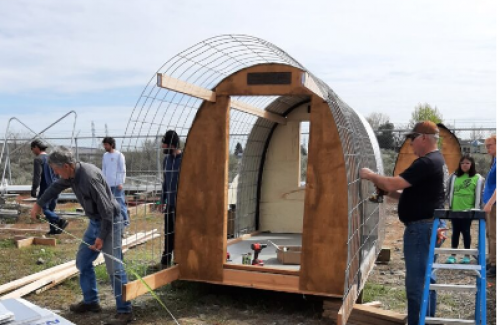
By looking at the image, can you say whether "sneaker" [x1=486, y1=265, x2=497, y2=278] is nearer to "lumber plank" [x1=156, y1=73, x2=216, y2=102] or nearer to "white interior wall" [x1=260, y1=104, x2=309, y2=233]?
"white interior wall" [x1=260, y1=104, x2=309, y2=233]

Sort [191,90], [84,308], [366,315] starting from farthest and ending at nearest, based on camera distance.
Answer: [84,308], [191,90], [366,315]

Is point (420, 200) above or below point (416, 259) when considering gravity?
above

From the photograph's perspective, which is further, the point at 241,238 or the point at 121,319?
the point at 241,238

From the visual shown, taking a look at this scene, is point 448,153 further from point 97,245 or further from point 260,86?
point 97,245

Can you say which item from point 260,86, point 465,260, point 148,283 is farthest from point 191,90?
point 465,260

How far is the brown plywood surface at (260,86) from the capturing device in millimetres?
6289

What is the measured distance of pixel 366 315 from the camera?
585 centimetres

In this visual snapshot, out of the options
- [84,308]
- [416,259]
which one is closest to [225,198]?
[84,308]

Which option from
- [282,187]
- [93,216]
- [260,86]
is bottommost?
[93,216]

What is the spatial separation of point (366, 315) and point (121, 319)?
261 cm

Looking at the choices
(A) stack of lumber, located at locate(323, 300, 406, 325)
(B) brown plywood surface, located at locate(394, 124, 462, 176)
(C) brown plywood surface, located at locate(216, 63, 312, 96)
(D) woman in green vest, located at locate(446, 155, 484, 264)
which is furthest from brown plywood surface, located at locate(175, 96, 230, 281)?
(B) brown plywood surface, located at locate(394, 124, 462, 176)

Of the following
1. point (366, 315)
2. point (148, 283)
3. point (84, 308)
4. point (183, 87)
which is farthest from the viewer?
point (84, 308)

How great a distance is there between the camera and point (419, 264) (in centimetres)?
504

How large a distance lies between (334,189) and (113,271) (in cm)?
255
